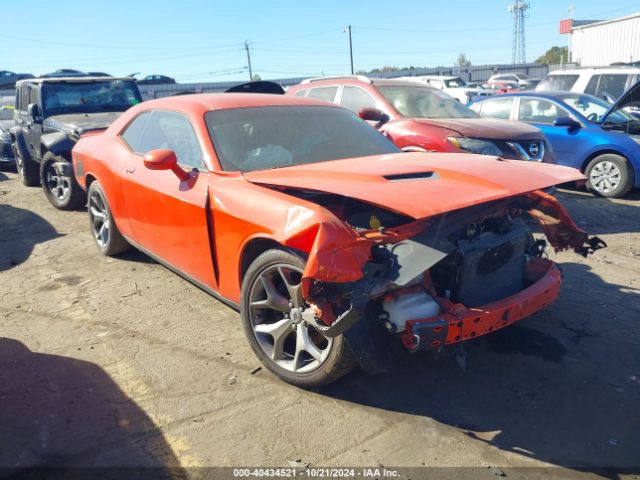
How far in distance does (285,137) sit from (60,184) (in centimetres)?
502

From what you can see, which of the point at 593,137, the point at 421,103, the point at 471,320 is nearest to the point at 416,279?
the point at 471,320

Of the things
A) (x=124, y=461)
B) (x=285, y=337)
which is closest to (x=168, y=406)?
(x=124, y=461)

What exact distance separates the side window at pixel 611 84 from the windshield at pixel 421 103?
6.28 metres

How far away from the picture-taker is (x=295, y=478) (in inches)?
94.6

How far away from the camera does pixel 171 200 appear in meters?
3.80

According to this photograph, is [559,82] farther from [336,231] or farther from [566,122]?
[336,231]

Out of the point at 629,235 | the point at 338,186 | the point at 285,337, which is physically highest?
the point at 338,186

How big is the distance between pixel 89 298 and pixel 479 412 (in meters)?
3.29

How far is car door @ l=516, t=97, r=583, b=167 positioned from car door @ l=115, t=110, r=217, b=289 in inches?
242

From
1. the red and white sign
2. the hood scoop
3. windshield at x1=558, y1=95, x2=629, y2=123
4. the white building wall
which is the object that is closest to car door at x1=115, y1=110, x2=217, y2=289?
the hood scoop

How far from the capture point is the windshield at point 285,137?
368 centimetres

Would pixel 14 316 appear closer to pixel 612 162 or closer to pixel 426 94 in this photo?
pixel 426 94

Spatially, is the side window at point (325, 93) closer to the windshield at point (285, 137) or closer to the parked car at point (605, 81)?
the windshield at point (285, 137)

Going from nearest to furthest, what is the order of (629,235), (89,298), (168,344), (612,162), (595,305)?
1. (168,344)
2. (595,305)
3. (89,298)
4. (629,235)
5. (612,162)
